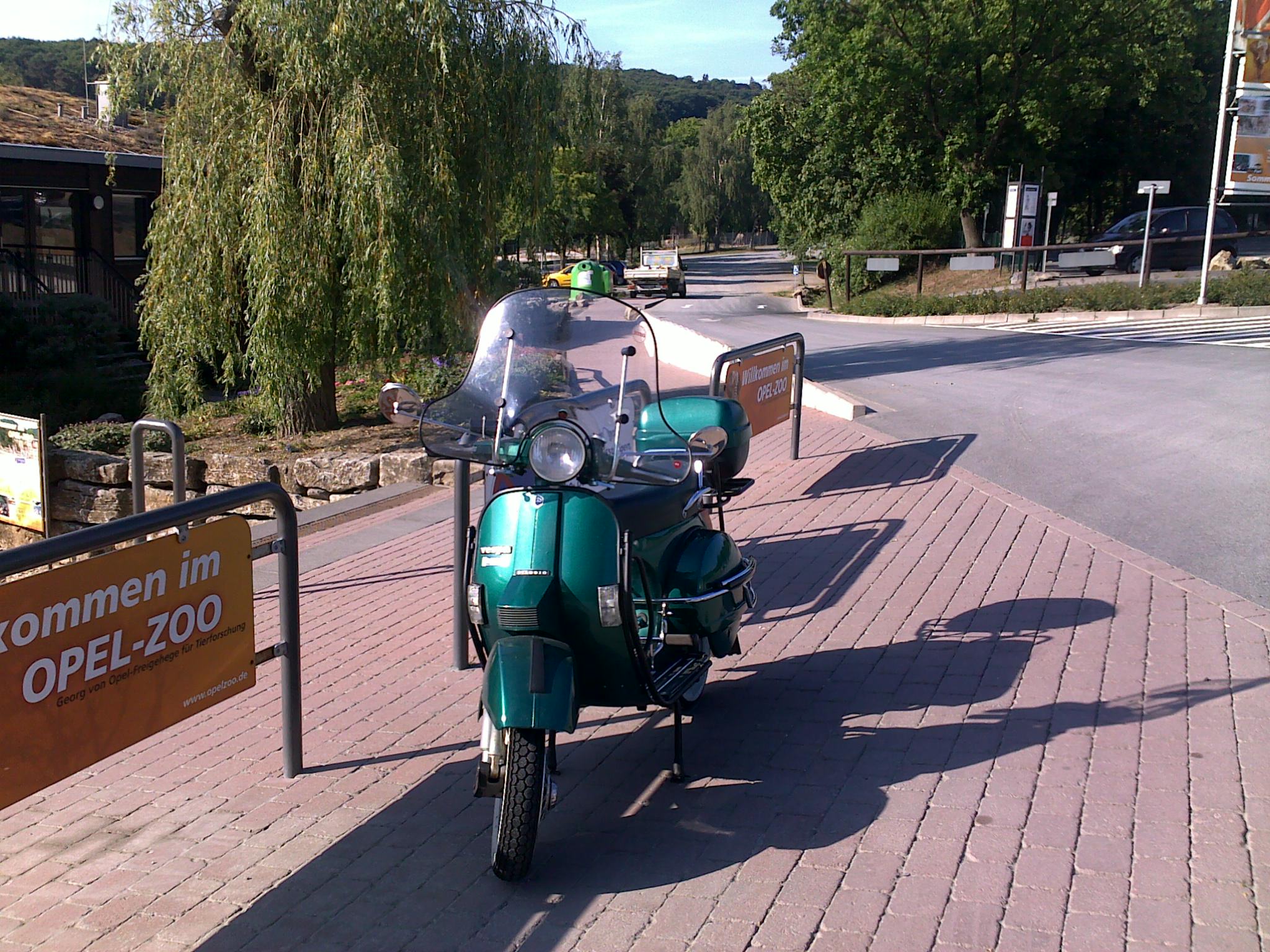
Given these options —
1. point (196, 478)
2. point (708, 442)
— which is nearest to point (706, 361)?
point (196, 478)

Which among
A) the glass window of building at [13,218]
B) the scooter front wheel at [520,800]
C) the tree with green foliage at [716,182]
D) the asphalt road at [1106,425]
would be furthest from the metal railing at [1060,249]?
the tree with green foliage at [716,182]

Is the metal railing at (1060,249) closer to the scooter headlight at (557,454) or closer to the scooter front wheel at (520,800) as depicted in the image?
the scooter headlight at (557,454)

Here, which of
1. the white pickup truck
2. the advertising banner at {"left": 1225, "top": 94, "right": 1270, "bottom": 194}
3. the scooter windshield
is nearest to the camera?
the scooter windshield

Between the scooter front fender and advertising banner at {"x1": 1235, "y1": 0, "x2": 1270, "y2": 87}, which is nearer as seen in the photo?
the scooter front fender

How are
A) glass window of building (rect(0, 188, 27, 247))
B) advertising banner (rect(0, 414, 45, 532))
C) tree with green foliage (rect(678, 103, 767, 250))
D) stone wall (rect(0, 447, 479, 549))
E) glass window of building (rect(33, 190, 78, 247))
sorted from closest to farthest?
1. advertising banner (rect(0, 414, 45, 532))
2. stone wall (rect(0, 447, 479, 549))
3. glass window of building (rect(0, 188, 27, 247))
4. glass window of building (rect(33, 190, 78, 247))
5. tree with green foliage (rect(678, 103, 767, 250))

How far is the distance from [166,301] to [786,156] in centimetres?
2923

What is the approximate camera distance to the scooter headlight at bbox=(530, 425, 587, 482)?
3572 mm

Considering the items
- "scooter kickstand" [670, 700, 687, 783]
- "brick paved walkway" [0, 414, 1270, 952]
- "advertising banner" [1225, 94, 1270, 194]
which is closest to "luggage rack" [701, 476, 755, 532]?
"brick paved walkway" [0, 414, 1270, 952]

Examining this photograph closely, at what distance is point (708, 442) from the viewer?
4219 millimetres

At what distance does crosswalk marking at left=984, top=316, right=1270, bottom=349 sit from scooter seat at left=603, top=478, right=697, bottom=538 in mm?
15504

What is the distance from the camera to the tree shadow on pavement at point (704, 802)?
3.36 meters

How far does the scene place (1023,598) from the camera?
6199mm

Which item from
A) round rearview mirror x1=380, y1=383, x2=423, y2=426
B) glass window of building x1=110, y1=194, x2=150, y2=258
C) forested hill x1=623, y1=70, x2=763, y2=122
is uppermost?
forested hill x1=623, y1=70, x2=763, y2=122

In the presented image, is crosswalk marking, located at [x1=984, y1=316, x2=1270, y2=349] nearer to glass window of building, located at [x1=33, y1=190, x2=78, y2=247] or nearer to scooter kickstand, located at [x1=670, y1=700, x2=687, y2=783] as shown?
scooter kickstand, located at [x1=670, y1=700, x2=687, y2=783]
